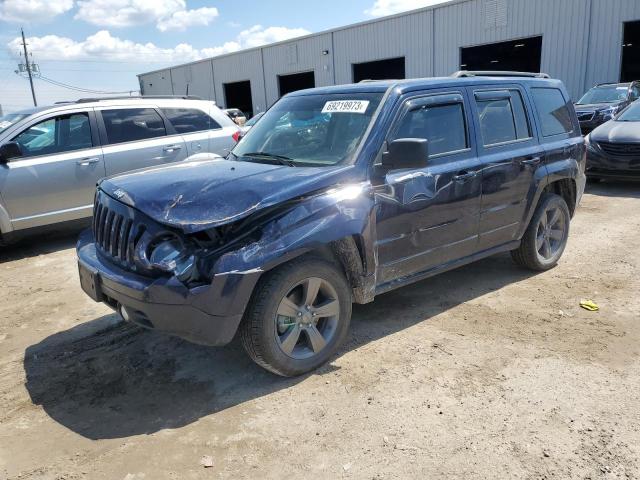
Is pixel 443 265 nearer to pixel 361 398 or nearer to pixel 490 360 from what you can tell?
pixel 490 360

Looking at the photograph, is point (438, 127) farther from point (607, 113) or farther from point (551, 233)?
point (607, 113)

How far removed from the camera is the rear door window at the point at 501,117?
15.0 ft

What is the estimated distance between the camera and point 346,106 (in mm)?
4105

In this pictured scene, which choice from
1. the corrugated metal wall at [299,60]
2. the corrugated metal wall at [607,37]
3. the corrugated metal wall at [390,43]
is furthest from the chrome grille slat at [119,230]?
the corrugated metal wall at [299,60]

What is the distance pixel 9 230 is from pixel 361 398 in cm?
530

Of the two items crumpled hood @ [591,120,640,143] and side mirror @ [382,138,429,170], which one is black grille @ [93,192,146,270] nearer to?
side mirror @ [382,138,429,170]

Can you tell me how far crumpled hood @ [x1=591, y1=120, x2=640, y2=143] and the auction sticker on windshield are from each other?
7494 mm

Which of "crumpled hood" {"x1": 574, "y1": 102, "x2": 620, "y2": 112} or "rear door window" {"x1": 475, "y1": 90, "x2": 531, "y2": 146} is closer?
"rear door window" {"x1": 475, "y1": 90, "x2": 531, "y2": 146}

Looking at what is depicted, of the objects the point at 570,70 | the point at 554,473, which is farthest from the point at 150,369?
the point at 570,70

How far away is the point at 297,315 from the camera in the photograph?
11.2ft

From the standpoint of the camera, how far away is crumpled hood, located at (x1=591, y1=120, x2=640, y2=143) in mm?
9492

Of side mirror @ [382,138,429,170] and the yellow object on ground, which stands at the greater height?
side mirror @ [382,138,429,170]

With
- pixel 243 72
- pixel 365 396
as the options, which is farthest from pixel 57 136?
pixel 243 72

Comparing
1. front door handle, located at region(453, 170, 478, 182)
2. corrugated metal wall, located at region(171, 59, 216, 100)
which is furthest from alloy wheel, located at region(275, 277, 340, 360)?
corrugated metal wall, located at region(171, 59, 216, 100)
